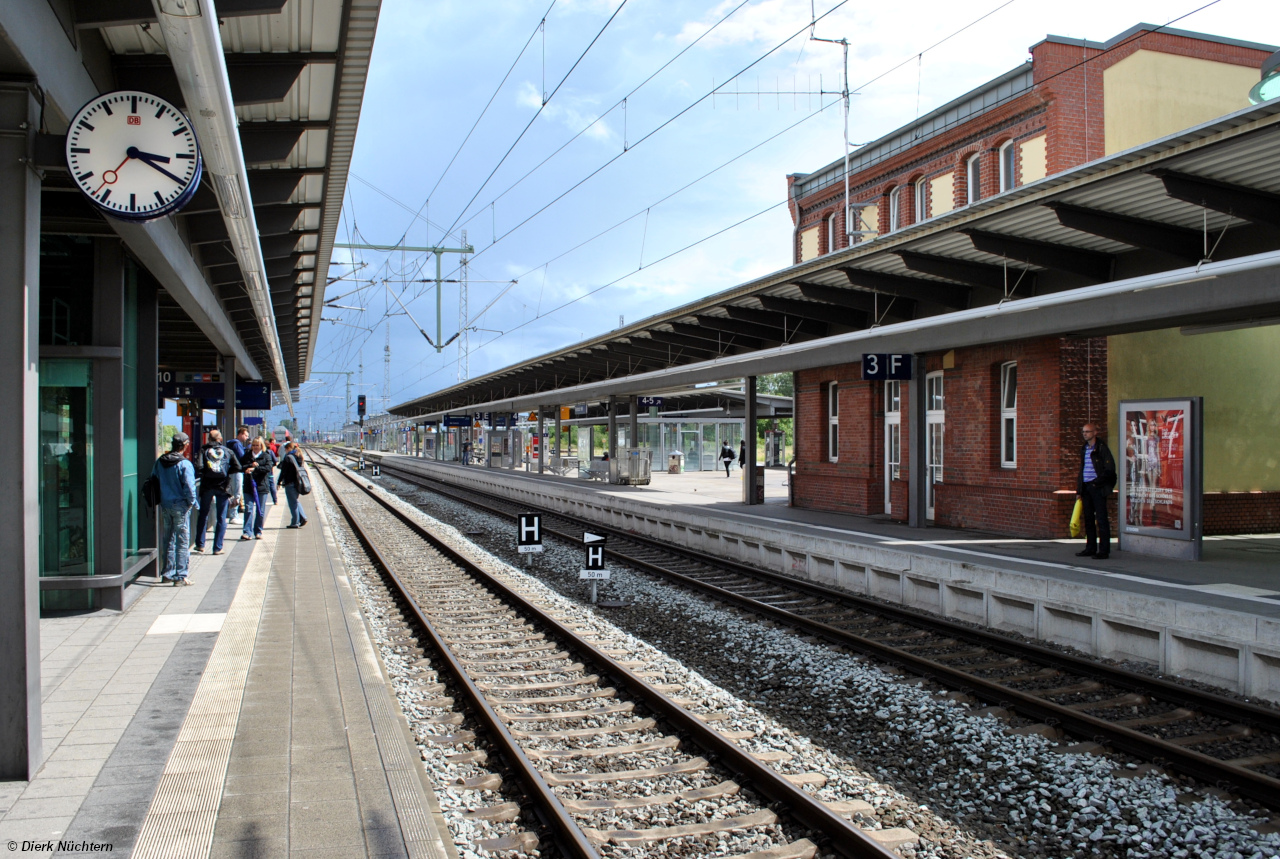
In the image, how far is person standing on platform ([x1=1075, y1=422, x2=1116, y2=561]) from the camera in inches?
414

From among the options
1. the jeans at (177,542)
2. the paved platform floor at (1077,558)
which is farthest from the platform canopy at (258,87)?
the paved platform floor at (1077,558)

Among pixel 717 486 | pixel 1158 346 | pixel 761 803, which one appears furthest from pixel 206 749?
pixel 717 486

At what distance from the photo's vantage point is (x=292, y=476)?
54.2ft

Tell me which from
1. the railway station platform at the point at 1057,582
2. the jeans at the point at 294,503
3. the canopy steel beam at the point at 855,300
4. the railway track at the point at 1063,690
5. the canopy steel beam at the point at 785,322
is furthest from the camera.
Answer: the canopy steel beam at the point at 785,322

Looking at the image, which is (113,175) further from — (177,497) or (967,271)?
(967,271)

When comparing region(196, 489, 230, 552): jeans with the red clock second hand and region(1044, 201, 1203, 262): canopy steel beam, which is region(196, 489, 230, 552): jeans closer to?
the red clock second hand

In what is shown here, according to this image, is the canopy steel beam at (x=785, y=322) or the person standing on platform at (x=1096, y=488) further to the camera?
the canopy steel beam at (x=785, y=322)

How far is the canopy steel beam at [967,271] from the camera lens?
12102 mm

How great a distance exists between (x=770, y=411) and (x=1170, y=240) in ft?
94.1

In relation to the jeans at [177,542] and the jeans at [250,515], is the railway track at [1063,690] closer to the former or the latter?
the jeans at [177,542]

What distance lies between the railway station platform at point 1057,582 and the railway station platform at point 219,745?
6.37m

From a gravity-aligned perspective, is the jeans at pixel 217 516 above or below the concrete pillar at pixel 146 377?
below

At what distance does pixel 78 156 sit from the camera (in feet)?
14.5

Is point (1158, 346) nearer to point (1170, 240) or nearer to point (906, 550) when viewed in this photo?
point (1170, 240)
